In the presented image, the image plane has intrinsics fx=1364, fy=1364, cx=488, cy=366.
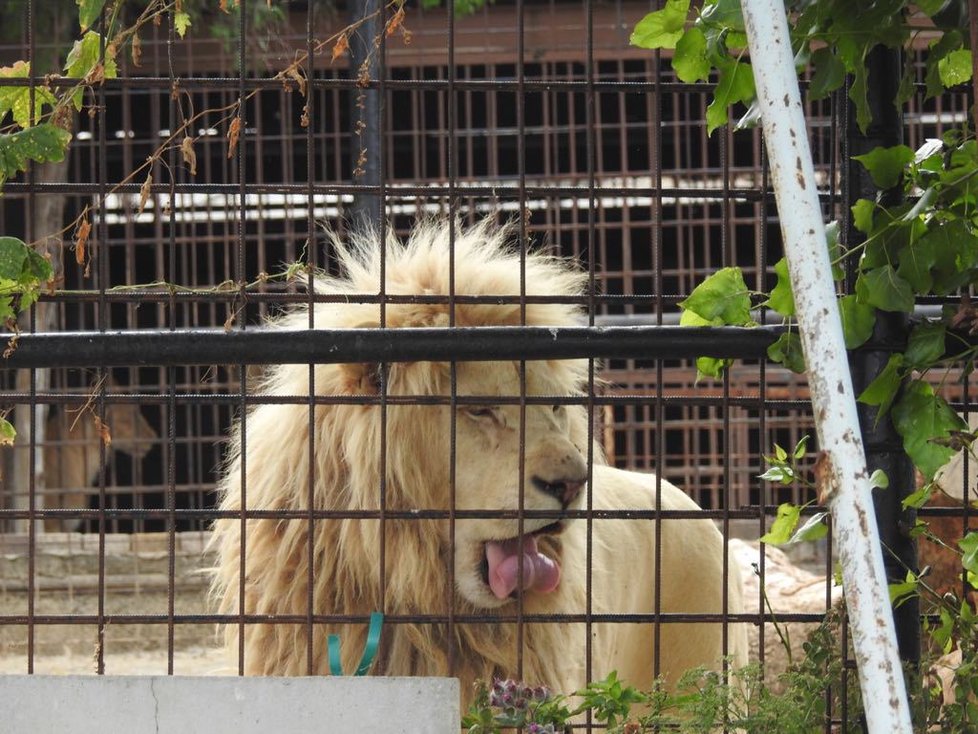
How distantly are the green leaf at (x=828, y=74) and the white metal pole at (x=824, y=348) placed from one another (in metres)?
0.47

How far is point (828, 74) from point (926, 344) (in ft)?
1.46

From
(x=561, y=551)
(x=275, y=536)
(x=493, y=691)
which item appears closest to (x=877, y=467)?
(x=493, y=691)

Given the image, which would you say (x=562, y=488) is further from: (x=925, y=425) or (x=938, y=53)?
(x=938, y=53)

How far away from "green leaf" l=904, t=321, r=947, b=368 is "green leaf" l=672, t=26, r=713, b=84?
533mm

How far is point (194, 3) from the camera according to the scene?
718 cm

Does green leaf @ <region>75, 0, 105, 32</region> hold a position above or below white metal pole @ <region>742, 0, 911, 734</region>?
above

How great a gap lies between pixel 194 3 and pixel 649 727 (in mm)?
5863

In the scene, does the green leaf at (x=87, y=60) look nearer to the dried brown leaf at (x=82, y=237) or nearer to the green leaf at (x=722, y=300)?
the dried brown leaf at (x=82, y=237)

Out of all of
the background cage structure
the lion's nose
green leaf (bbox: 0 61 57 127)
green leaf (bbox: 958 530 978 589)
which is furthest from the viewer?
the background cage structure

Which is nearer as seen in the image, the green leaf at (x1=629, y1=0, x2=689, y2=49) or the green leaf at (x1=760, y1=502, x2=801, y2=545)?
the green leaf at (x1=629, y1=0, x2=689, y2=49)

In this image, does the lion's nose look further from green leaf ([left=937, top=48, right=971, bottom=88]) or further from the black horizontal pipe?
green leaf ([left=937, top=48, right=971, bottom=88])

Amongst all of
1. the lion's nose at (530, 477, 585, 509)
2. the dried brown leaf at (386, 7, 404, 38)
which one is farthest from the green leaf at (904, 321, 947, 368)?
the dried brown leaf at (386, 7, 404, 38)

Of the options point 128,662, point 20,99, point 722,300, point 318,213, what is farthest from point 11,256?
point 318,213

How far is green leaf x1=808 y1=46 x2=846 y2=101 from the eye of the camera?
209 cm
